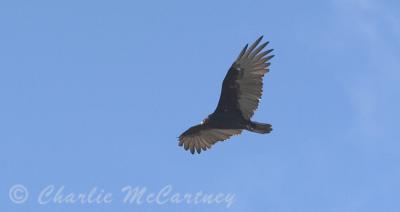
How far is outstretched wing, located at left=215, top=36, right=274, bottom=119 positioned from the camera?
45250 mm

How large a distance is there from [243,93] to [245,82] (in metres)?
0.32

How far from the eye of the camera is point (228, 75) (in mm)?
45531

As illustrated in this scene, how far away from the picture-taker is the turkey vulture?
148 feet

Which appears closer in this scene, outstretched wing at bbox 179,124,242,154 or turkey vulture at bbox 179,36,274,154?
turkey vulture at bbox 179,36,274,154

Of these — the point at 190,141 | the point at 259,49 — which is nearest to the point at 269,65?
the point at 259,49

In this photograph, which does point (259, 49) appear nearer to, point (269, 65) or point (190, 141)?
point (269, 65)

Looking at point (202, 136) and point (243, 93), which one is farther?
point (202, 136)

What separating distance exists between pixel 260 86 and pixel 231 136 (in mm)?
2038

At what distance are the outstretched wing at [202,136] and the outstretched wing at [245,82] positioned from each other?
1.12 metres

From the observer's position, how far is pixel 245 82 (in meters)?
45.5

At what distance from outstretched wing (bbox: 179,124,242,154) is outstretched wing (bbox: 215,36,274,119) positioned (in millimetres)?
1115

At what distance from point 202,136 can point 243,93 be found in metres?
2.22

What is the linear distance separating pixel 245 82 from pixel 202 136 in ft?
8.15

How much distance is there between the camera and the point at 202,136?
47062 mm
